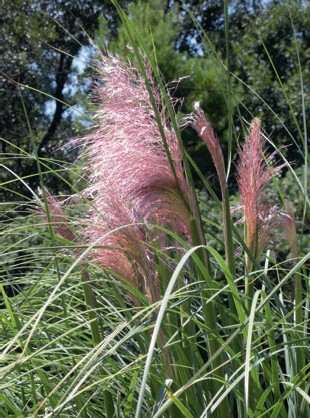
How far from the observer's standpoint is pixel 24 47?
11234 mm

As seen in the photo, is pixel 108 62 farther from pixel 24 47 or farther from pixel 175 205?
pixel 24 47

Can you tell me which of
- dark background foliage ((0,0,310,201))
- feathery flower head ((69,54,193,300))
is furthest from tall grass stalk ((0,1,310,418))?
dark background foliage ((0,0,310,201))

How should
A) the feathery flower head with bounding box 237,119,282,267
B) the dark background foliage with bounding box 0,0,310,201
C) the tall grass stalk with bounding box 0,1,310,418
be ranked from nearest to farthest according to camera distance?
1. the tall grass stalk with bounding box 0,1,310,418
2. the feathery flower head with bounding box 237,119,282,267
3. the dark background foliage with bounding box 0,0,310,201

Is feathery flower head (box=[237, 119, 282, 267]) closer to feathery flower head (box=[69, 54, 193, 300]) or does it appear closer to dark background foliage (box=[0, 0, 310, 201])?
feathery flower head (box=[69, 54, 193, 300])

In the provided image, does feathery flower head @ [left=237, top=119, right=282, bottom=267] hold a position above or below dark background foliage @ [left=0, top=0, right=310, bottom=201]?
below

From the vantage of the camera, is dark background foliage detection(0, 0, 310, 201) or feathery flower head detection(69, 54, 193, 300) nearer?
feathery flower head detection(69, 54, 193, 300)

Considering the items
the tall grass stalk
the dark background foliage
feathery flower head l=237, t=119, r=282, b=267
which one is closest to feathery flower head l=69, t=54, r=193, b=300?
the tall grass stalk

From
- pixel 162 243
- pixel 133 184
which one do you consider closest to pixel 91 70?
pixel 162 243

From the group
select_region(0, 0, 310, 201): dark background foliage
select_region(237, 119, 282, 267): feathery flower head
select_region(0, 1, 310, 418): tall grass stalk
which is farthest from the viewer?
select_region(0, 0, 310, 201): dark background foliage

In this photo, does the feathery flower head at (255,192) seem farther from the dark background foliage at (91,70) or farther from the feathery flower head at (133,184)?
the dark background foliage at (91,70)

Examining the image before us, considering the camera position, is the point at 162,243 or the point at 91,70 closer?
the point at 162,243

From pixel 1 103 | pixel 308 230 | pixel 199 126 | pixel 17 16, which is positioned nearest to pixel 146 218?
pixel 199 126

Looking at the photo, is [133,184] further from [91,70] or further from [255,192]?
[91,70]

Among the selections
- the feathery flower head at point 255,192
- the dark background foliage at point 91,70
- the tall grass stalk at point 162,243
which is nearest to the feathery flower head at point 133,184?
the tall grass stalk at point 162,243
